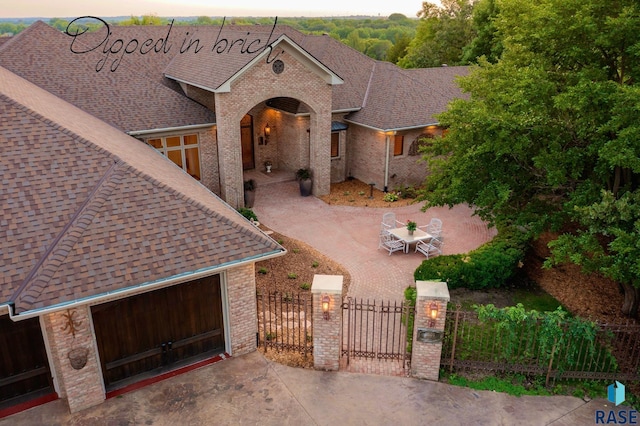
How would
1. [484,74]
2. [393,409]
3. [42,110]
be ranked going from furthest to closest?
1. [484,74]
2. [42,110]
3. [393,409]

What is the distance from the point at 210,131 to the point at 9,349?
13.4 metres

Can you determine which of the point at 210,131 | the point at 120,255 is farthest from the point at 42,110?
the point at 210,131

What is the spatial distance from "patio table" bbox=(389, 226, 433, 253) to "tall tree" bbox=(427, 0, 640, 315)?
10.6 feet

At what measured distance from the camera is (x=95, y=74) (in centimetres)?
2152

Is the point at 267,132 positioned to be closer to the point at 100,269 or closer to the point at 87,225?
the point at 87,225

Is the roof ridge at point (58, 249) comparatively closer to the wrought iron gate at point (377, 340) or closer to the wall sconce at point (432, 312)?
the wrought iron gate at point (377, 340)

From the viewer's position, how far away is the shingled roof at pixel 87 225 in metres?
8.71

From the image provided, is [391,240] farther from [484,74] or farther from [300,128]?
[300,128]

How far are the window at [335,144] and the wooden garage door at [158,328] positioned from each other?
1518 cm

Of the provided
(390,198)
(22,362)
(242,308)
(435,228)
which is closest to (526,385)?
(242,308)

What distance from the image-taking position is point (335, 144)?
990 inches

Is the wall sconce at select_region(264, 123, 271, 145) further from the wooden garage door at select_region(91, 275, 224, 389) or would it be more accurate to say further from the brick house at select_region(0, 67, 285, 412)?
the wooden garage door at select_region(91, 275, 224, 389)

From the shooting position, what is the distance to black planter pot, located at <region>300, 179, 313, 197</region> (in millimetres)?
23281

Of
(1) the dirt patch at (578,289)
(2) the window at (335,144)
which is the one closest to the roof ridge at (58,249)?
(1) the dirt patch at (578,289)
